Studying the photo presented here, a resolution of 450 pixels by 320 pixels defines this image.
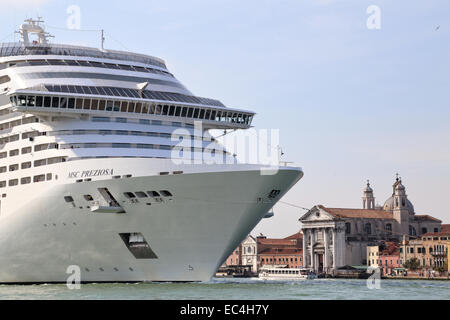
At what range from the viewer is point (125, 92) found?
42812mm

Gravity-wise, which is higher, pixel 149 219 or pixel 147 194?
pixel 147 194

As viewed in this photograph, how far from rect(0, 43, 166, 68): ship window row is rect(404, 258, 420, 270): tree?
8623cm

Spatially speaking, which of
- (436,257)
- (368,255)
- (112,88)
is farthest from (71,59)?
(368,255)

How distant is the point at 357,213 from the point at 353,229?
14.3ft

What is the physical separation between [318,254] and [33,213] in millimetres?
119471

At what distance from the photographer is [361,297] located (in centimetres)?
3594

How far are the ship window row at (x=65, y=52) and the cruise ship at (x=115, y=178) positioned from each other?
15.9 inches

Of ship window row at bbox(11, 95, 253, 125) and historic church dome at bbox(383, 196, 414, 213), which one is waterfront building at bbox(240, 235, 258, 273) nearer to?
historic church dome at bbox(383, 196, 414, 213)

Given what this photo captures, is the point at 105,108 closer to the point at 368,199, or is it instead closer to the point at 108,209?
the point at 108,209

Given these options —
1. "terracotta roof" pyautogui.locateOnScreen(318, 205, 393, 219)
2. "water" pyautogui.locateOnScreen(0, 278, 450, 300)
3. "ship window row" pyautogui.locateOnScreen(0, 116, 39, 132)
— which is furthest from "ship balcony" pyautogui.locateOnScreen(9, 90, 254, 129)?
"terracotta roof" pyautogui.locateOnScreen(318, 205, 393, 219)

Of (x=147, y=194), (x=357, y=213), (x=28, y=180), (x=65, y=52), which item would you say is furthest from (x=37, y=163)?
(x=357, y=213)

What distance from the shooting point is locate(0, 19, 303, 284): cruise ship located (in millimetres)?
36856

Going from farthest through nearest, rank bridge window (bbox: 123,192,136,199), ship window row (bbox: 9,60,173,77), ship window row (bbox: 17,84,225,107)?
ship window row (bbox: 9,60,173,77)
ship window row (bbox: 17,84,225,107)
bridge window (bbox: 123,192,136,199)

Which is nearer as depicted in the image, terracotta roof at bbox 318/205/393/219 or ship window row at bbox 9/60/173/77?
ship window row at bbox 9/60/173/77
